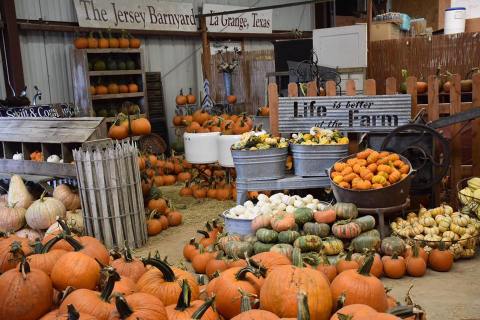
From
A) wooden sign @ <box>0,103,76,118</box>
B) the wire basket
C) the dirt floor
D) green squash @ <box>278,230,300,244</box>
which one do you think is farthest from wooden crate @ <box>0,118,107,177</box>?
the wire basket

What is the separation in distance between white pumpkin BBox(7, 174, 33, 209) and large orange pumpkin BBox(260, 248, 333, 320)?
4.67 m

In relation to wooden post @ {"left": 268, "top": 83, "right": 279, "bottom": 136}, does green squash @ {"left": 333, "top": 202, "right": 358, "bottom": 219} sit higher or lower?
lower

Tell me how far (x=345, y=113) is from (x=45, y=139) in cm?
390

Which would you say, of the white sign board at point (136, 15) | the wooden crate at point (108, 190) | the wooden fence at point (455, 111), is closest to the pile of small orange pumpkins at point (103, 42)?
the white sign board at point (136, 15)

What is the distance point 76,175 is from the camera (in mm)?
5703

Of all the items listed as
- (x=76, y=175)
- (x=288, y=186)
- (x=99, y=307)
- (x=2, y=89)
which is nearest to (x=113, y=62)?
(x=2, y=89)

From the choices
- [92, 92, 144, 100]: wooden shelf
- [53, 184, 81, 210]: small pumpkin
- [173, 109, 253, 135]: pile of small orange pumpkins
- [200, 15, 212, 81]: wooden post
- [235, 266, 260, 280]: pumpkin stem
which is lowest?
[53, 184, 81, 210]: small pumpkin

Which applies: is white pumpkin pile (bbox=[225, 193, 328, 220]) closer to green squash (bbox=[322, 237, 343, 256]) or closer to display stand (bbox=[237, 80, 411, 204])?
display stand (bbox=[237, 80, 411, 204])

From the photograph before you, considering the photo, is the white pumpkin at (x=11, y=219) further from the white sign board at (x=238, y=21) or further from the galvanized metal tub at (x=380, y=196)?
the white sign board at (x=238, y=21)

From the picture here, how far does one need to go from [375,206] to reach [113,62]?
24.0 feet

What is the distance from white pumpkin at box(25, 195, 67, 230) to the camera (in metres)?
5.52

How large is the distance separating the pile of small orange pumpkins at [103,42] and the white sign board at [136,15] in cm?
45

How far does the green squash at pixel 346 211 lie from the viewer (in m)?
4.92

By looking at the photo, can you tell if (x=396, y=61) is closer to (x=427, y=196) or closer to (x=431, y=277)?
(x=427, y=196)
